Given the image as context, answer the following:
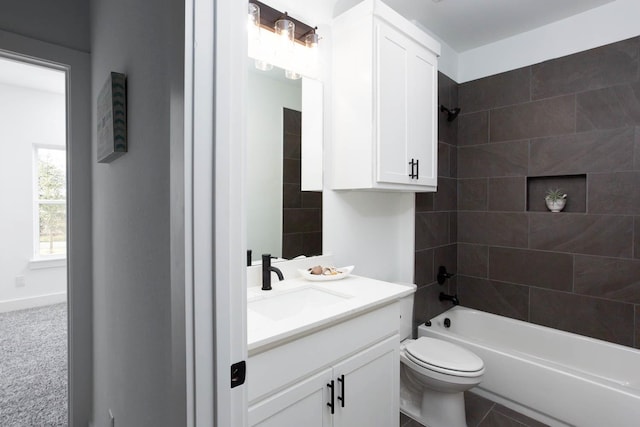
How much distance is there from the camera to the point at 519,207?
2482 millimetres

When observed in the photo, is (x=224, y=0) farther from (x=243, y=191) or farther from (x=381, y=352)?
(x=381, y=352)

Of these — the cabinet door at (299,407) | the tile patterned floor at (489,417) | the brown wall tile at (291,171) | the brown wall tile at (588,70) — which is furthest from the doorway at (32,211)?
the brown wall tile at (588,70)

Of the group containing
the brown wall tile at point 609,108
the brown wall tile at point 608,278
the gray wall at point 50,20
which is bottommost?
the brown wall tile at point 608,278

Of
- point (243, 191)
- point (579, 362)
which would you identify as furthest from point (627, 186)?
point (243, 191)

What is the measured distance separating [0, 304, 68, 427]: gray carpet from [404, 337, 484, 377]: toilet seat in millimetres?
2158

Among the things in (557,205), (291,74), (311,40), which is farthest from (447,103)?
(291,74)

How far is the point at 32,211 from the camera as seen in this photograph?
391 centimetres

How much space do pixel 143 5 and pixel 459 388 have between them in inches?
85.6

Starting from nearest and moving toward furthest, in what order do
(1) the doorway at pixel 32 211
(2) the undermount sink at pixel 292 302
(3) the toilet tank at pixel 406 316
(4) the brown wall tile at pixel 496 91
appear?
(2) the undermount sink at pixel 292 302, (3) the toilet tank at pixel 406 316, (4) the brown wall tile at pixel 496 91, (1) the doorway at pixel 32 211

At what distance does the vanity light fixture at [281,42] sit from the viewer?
163cm

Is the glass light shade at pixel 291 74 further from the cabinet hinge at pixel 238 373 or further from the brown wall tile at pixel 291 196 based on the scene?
the cabinet hinge at pixel 238 373

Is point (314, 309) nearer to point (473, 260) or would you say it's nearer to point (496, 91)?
point (473, 260)

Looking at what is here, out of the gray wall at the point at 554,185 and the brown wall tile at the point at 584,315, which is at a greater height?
the gray wall at the point at 554,185

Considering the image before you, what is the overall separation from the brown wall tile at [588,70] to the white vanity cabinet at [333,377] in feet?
6.87
